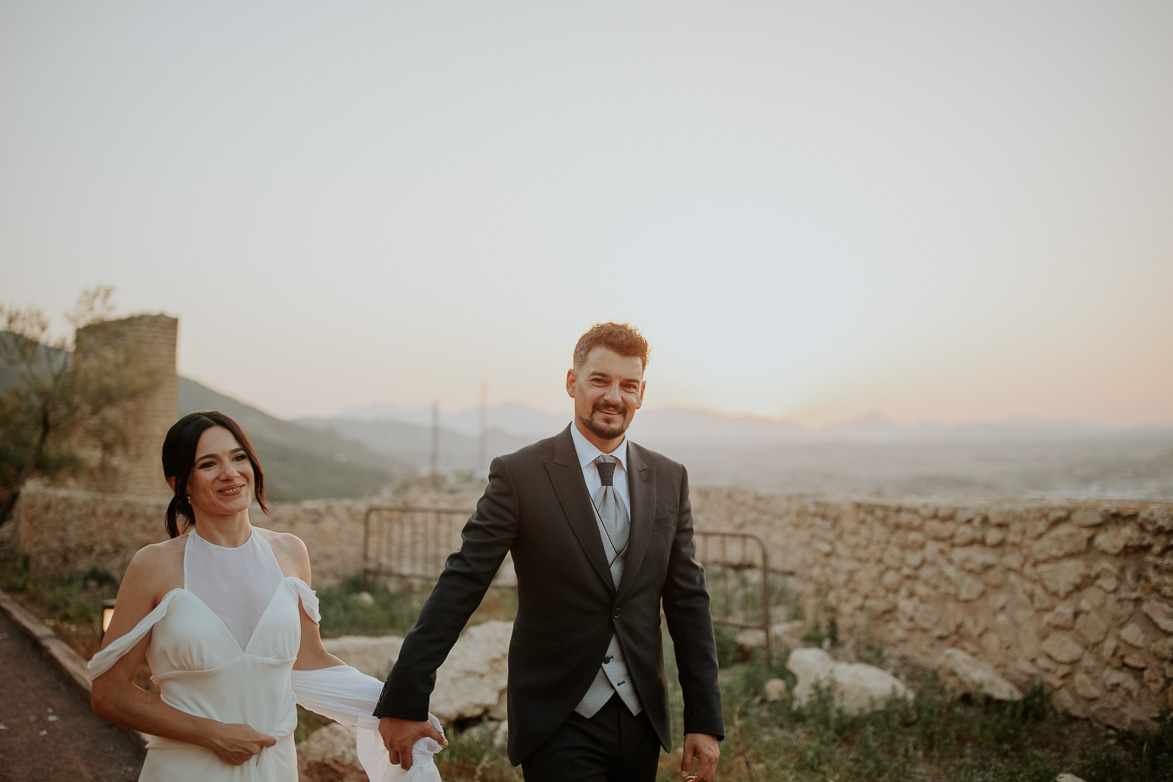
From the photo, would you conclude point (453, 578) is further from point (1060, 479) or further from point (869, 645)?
point (1060, 479)

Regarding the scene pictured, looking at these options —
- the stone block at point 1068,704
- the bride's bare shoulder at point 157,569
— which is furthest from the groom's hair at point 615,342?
the stone block at point 1068,704

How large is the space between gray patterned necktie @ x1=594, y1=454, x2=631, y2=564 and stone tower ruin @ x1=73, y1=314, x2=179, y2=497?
12879 millimetres

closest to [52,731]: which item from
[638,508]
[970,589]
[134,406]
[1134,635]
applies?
[638,508]

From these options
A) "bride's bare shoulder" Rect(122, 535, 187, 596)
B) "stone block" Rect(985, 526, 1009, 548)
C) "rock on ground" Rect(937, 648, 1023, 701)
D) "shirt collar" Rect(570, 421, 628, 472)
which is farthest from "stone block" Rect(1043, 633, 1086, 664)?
"bride's bare shoulder" Rect(122, 535, 187, 596)

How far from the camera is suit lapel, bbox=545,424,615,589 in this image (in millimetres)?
2248

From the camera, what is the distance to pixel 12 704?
496 centimetres

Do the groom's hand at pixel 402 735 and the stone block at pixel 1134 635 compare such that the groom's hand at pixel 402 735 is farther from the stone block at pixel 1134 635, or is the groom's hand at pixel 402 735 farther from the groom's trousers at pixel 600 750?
the stone block at pixel 1134 635

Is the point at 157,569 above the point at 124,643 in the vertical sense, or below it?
above

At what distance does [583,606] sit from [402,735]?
2.25ft

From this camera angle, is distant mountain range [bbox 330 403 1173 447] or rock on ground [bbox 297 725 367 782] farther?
distant mountain range [bbox 330 403 1173 447]

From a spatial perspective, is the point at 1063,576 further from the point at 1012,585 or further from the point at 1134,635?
the point at 1134,635

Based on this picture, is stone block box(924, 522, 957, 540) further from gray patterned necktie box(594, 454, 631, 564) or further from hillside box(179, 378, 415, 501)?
hillside box(179, 378, 415, 501)

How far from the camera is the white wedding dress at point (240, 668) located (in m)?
2.07

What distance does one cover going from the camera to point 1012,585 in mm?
5438
